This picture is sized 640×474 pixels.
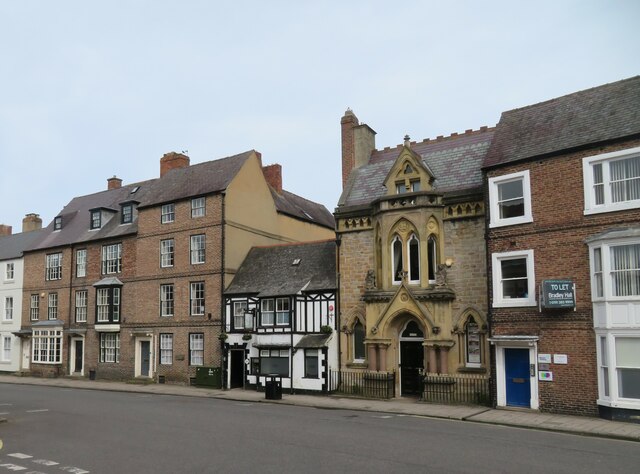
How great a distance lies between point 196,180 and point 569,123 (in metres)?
21.5

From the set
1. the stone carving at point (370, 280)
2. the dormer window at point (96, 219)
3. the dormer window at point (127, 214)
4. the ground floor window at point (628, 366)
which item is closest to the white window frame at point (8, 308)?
the dormer window at point (96, 219)

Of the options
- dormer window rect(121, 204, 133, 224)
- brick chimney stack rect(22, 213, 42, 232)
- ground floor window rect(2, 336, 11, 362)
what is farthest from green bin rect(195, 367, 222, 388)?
brick chimney stack rect(22, 213, 42, 232)

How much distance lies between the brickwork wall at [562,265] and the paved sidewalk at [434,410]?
1.00 metres

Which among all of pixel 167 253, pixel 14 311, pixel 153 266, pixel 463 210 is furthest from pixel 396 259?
pixel 14 311

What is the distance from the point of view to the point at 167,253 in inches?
1368

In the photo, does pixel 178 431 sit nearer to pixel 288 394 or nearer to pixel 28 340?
pixel 288 394

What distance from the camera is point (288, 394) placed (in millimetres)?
27500

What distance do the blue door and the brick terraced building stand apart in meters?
15.9

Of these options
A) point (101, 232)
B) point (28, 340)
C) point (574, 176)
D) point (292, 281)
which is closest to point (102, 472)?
point (574, 176)

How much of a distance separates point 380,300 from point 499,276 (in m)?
5.60

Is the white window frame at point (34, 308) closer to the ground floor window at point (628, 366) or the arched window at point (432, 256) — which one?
the arched window at point (432, 256)

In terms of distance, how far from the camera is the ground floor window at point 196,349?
106 feet

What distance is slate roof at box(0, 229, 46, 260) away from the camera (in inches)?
1747

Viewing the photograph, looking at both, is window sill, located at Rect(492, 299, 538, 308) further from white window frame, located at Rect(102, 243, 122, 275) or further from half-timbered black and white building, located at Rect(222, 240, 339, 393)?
white window frame, located at Rect(102, 243, 122, 275)
